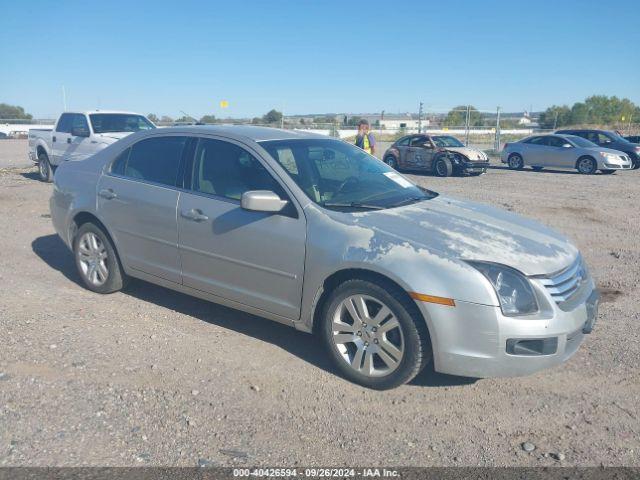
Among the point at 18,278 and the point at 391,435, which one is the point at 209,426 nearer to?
the point at 391,435

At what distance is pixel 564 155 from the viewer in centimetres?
1975

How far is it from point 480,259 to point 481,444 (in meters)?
1.06

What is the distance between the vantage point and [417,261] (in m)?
3.52

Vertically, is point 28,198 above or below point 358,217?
below

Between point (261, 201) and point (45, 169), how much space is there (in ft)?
39.9

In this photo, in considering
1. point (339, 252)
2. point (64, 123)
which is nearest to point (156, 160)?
point (339, 252)

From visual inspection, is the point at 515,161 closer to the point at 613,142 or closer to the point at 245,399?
the point at 613,142

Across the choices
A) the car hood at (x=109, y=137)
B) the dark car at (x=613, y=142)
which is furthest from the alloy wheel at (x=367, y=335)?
the dark car at (x=613, y=142)

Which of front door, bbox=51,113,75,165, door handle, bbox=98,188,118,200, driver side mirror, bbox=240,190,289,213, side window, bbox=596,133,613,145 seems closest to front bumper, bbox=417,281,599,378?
driver side mirror, bbox=240,190,289,213

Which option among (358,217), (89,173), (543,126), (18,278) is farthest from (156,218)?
(543,126)

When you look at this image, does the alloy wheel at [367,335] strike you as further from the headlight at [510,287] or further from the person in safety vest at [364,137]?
the person in safety vest at [364,137]

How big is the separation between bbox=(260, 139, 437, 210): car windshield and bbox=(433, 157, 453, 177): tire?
1317 cm

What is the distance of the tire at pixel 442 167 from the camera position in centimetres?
1778

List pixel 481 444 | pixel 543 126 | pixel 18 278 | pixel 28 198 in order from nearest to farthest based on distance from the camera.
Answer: pixel 481 444 < pixel 18 278 < pixel 28 198 < pixel 543 126
